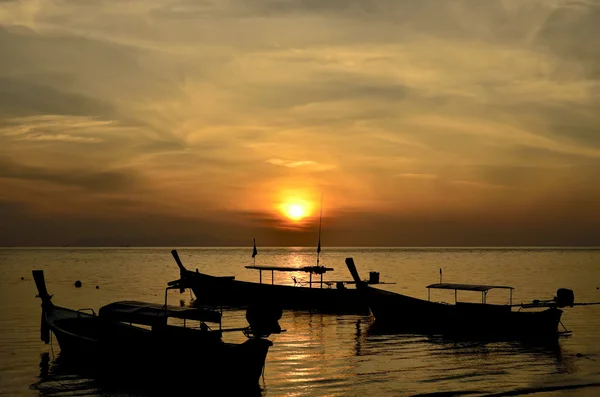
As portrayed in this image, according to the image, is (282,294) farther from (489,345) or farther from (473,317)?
(489,345)

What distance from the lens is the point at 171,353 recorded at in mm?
24766

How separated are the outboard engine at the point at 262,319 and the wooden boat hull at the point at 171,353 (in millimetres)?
424

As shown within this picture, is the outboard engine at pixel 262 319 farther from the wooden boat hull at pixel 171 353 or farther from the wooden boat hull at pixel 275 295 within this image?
the wooden boat hull at pixel 275 295

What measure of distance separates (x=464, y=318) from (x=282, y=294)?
2180 centimetres

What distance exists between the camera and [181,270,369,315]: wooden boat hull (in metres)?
54.8

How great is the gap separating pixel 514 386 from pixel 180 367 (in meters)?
13.0

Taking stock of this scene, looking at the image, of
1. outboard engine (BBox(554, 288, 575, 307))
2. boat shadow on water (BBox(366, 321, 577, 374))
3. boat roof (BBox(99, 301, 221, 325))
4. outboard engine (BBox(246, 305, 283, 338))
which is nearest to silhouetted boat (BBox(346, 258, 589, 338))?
outboard engine (BBox(554, 288, 575, 307))

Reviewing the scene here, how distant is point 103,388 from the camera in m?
24.5

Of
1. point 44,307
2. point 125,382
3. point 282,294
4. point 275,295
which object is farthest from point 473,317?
point 44,307

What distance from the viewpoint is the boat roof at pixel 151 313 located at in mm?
25750

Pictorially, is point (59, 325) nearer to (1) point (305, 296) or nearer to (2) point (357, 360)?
(2) point (357, 360)

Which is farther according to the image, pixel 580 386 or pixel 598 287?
pixel 598 287

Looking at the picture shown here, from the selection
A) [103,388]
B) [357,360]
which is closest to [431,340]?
[357,360]

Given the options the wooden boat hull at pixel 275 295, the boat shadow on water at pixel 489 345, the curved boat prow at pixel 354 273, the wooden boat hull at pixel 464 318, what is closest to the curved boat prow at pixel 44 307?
the wooden boat hull at pixel 275 295
